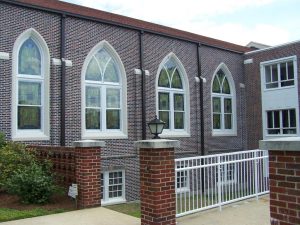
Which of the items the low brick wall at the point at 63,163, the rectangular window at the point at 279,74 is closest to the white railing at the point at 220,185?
the low brick wall at the point at 63,163

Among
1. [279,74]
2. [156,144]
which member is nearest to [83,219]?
[156,144]

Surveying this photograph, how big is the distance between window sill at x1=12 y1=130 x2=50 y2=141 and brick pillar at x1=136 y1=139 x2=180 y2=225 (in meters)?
7.52

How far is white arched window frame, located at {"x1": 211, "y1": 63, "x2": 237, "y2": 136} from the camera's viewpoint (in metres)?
20.3

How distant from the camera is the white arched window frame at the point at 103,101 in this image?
1491 cm

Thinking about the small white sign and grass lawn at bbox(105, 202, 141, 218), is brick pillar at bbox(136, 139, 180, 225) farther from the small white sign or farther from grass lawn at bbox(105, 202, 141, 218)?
the small white sign

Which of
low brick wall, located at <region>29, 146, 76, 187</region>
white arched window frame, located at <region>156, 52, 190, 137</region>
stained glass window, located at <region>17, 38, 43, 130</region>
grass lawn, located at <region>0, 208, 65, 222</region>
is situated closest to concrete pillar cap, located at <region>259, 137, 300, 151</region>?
grass lawn, located at <region>0, 208, 65, 222</region>

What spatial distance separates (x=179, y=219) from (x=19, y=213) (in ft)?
10.5

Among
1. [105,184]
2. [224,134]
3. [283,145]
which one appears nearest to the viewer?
[283,145]

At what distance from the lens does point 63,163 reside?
9336 millimetres

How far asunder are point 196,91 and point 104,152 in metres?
6.37

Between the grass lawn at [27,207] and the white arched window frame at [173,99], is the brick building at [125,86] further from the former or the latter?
the grass lawn at [27,207]

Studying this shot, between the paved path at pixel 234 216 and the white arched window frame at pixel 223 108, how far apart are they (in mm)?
11623

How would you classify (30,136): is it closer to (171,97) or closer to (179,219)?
(171,97)

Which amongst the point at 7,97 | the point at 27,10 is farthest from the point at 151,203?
the point at 27,10
